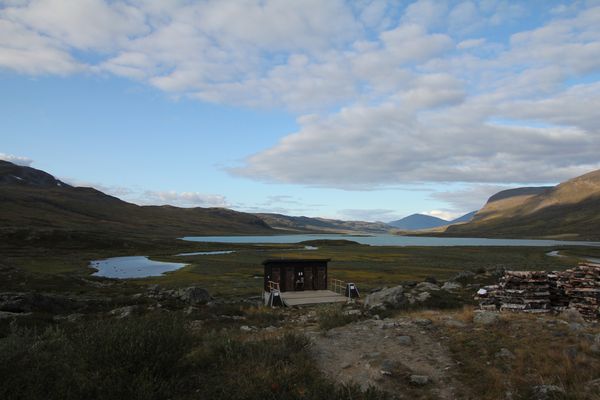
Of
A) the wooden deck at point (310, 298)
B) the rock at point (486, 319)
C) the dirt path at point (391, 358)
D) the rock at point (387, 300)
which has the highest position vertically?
the rock at point (486, 319)

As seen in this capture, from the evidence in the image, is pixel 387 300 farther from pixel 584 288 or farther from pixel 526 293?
pixel 584 288

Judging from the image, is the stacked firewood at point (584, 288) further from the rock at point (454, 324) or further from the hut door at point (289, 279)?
the hut door at point (289, 279)

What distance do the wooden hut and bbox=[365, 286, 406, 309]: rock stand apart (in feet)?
36.2

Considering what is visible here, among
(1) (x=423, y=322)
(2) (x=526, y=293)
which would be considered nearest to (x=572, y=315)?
(2) (x=526, y=293)

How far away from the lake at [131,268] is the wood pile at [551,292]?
5313cm

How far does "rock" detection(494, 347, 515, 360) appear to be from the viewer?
38.8ft

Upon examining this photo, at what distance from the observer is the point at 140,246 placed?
113375mm

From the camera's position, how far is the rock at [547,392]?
9078mm

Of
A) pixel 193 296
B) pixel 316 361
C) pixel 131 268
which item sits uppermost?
pixel 316 361

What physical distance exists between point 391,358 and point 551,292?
14020 millimetres

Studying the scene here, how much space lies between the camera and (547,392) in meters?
9.28

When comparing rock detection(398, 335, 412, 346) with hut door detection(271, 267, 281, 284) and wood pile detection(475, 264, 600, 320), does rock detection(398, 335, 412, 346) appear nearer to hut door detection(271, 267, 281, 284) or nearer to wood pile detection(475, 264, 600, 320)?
wood pile detection(475, 264, 600, 320)

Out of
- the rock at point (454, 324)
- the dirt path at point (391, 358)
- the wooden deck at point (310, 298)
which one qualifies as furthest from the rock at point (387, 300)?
the dirt path at point (391, 358)

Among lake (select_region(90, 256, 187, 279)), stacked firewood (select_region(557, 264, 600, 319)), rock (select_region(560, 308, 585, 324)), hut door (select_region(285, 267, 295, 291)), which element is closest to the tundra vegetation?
rock (select_region(560, 308, 585, 324))
